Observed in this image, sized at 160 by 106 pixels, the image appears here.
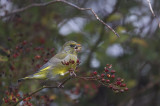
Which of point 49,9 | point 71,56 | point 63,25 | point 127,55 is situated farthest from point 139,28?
point 71,56

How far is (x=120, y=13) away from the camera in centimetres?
428

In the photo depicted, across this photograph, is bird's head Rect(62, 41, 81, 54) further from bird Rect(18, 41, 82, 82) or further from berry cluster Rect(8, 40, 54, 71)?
berry cluster Rect(8, 40, 54, 71)

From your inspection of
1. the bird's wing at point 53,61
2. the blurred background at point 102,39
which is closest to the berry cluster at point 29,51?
the bird's wing at point 53,61

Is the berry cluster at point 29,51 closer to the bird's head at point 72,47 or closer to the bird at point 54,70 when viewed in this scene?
the bird at point 54,70

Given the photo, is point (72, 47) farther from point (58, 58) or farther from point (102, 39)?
point (102, 39)

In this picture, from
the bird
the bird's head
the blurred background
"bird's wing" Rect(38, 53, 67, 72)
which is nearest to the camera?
the bird

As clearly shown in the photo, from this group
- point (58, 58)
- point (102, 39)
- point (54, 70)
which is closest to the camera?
point (54, 70)

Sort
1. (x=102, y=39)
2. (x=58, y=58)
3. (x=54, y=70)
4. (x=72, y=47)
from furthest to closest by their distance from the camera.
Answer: (x=102, y=39), (x=72, y=47), (x=58, y=58), (x=54, y=70)

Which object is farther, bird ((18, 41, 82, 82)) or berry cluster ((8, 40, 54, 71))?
berry cluster ((8, 40, 54, 71))


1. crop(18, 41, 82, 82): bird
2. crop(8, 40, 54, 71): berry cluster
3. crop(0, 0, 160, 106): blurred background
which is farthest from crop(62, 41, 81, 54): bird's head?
crop(0, 0, 160, 106): blurred background

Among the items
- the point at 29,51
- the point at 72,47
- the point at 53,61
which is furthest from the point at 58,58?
the point at 29,51

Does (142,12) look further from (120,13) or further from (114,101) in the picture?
(114,101)

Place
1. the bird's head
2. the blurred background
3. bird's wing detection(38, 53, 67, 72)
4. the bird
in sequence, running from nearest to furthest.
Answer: the bird < bird's wing detection(38, 53, 67, 72) < the bird's head < the blurred background

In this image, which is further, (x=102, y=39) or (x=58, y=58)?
(x=102, y=39)
